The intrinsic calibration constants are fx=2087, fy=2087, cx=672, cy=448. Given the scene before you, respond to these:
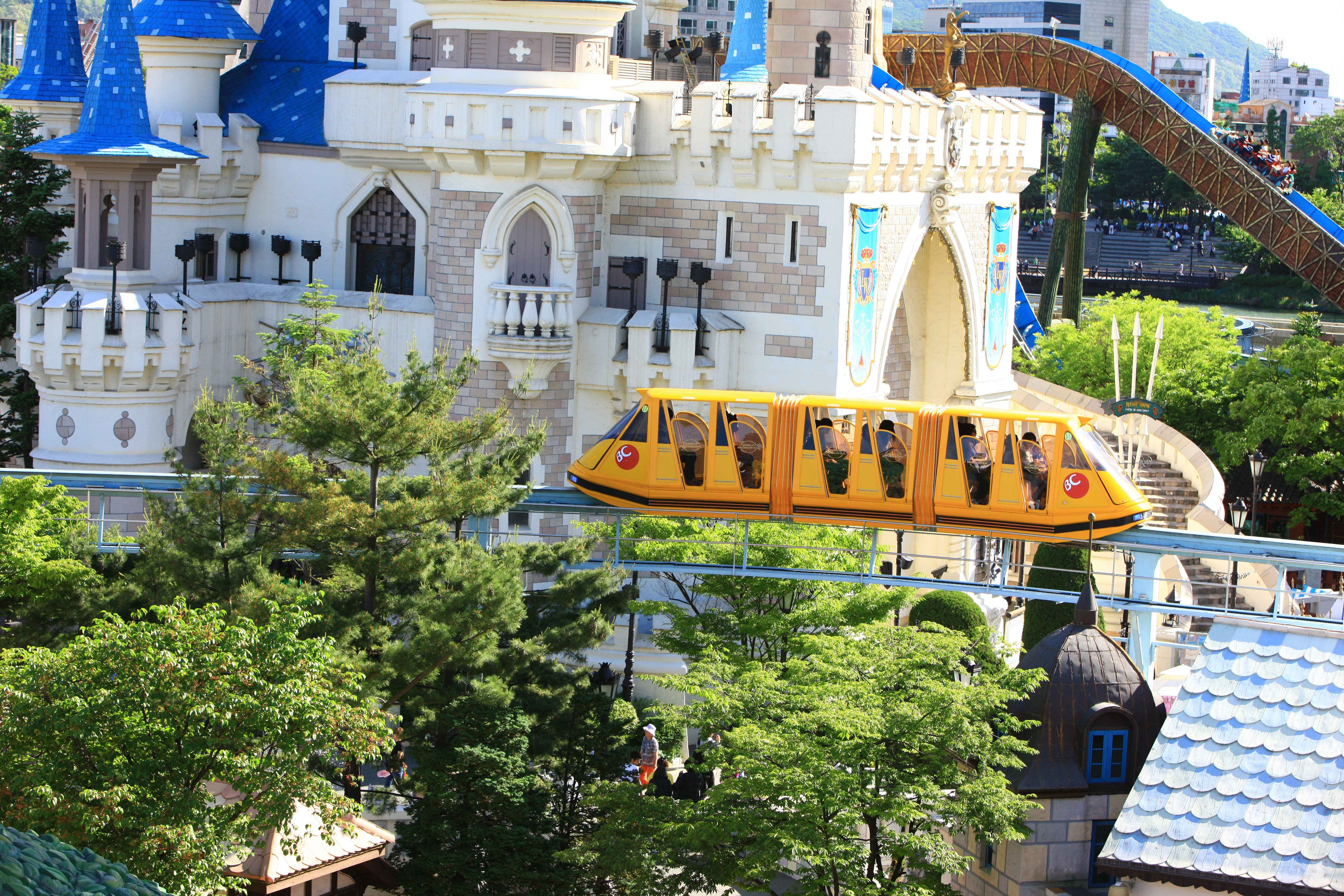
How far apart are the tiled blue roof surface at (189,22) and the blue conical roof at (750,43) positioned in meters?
11.6

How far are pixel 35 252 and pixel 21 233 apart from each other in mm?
1940

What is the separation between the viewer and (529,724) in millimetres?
30766

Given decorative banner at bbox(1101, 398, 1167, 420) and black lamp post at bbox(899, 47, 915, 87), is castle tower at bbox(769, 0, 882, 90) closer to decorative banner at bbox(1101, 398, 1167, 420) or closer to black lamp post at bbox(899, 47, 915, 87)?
black lamp post at bbox(899, 47, 915, 87)

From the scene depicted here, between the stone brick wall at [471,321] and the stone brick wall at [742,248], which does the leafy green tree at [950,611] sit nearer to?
the stone brick wall at [742,248]

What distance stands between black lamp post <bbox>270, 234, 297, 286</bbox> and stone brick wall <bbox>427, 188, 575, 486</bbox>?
508 cm

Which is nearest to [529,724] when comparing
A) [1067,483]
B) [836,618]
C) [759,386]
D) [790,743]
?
[790,743]

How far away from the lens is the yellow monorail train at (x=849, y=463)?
121 ft

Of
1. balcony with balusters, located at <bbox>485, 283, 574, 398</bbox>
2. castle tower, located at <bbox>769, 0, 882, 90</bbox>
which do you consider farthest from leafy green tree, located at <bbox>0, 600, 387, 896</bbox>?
castle tower, located at <bbox>769, 0, 882, 90</bbox>

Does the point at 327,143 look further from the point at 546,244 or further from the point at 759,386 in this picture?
the point at 759,386

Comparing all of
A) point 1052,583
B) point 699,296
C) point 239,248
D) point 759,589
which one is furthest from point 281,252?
point 1052,583

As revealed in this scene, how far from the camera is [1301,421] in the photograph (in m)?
61.4

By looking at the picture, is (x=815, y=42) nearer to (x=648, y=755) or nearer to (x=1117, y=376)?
(x=1117, y=376)

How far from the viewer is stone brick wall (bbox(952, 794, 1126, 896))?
28.3 m

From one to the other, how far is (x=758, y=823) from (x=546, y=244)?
19762 mm
